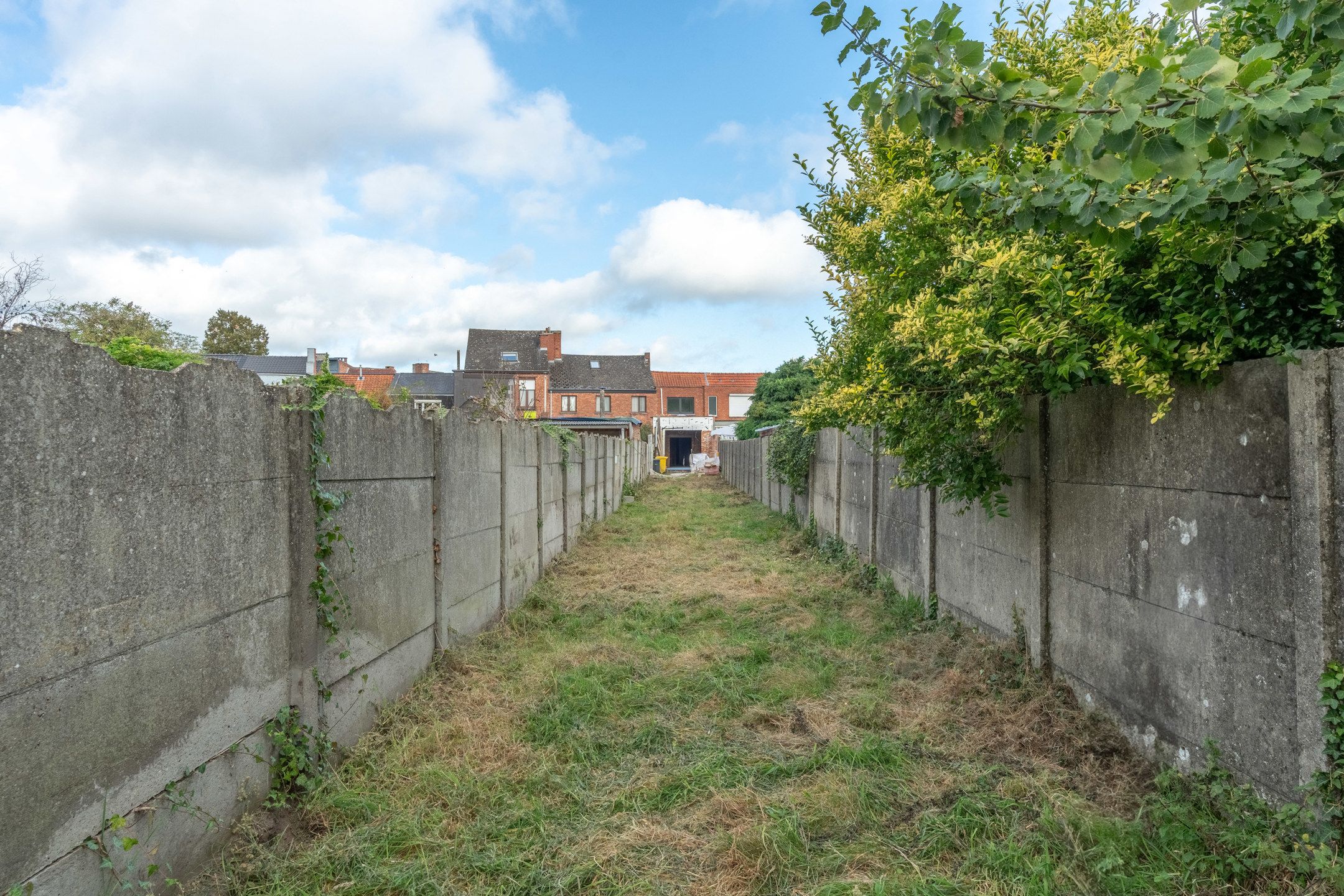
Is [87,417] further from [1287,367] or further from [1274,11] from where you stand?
[1274,11]

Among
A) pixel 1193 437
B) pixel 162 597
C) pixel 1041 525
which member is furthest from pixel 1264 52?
pixel 162 597

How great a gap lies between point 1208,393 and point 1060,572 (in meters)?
1.51

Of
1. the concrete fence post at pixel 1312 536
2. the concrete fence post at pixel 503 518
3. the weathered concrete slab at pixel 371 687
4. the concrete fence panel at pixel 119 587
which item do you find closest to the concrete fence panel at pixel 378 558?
the weathered concrete slab at pixel 371 687

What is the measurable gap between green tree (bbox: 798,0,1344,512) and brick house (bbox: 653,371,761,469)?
1788 inches

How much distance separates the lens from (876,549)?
8.16 m

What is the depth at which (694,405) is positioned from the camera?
172 ft

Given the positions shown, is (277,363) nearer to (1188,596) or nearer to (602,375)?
(602,375)

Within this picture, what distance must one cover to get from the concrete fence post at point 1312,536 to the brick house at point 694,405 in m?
48.2

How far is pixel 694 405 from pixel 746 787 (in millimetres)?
49278

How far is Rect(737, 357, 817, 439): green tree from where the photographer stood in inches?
1271

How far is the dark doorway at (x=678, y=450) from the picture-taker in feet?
172

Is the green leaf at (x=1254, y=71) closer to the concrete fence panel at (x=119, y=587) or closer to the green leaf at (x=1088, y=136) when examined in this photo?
the green leaf at (x=1088, y=136)

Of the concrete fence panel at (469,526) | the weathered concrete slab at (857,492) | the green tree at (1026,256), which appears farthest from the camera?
the weathered concrete slab at (857,492)

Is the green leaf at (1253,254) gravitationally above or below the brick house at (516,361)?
below
